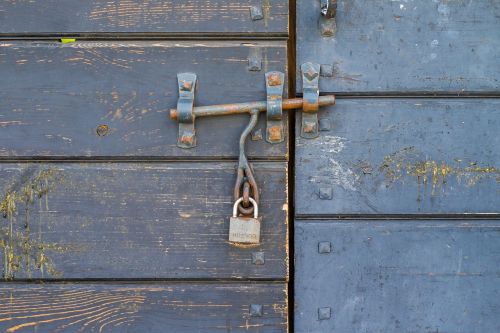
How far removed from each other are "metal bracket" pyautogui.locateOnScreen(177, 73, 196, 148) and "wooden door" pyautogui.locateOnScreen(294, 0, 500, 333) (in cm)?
22

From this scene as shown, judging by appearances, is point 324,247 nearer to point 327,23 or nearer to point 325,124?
point 325,124

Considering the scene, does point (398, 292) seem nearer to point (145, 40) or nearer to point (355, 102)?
point (355, 102)

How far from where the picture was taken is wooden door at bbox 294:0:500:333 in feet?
4.53

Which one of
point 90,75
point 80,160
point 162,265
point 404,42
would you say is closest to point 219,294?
point 162,265

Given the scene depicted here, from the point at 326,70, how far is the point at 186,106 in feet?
0.96

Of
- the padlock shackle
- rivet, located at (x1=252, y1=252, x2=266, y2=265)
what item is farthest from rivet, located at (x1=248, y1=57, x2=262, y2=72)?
rivet, located at (x1=252, y1=252, x2=266, y2=265)

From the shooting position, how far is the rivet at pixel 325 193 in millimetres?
1382

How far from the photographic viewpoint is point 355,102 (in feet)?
4.56

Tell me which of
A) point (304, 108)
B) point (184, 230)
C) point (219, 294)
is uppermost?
point (304, 108)

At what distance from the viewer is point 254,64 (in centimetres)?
138

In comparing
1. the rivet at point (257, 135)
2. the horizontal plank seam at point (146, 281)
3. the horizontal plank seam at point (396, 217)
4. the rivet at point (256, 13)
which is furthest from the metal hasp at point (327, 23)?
the horizontal plank seam at point (146, 281)

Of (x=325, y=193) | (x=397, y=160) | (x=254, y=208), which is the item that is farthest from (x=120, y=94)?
(x=397, y=160)

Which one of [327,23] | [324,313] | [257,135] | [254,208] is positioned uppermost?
[327,23]

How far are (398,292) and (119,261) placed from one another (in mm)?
573
